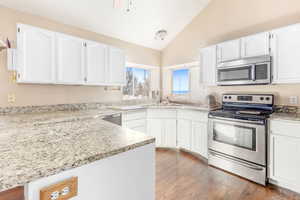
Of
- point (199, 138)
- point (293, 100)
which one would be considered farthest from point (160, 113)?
point (293, 100)

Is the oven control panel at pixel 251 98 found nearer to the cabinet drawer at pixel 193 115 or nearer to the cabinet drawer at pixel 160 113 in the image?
the cabinet drawer at pixel 193 115

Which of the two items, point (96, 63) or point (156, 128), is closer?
point (96, 63)

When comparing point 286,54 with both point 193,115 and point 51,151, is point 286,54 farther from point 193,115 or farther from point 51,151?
point 51,151

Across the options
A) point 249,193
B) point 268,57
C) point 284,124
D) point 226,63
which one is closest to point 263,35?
point 268,57

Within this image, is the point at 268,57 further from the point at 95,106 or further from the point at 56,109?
the point at 56,109

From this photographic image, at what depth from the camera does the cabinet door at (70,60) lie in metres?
2.50

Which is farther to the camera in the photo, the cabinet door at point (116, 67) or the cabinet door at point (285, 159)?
the cabinet door at point (116, 67)

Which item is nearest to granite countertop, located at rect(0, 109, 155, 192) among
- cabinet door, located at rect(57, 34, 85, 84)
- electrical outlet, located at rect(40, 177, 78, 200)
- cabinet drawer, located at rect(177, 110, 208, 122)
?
electrical outlet, located at rect(40, 177, 78, 200)

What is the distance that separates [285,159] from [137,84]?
3291 mm

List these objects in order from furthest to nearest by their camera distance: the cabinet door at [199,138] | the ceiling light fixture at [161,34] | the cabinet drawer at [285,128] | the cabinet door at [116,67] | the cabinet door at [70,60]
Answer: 1. the ceiling light fixture at [161,34]
2. the cabinet door at [116,67]
3. the cabinet door at [199,138]
4. the cabinet door at [70,60]
5. the cabinet drawer at [285,128]

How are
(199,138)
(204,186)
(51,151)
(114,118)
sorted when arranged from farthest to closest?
(199,138), (114,118), (204,186), (51,151)

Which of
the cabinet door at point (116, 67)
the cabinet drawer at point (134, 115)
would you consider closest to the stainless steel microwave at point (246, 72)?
the cabinet drawer at point (134, 115)

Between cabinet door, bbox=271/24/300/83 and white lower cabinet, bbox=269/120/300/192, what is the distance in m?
0.70

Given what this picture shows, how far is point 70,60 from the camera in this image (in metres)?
2.60
